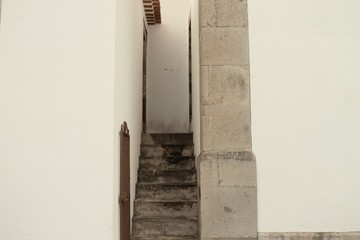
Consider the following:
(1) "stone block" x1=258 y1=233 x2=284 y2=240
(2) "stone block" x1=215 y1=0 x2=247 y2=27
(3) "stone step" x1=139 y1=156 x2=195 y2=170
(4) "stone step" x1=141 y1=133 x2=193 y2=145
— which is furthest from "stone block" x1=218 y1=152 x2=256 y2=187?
(4) "stone step" x1=141 y1=133 x2=193 y2=145

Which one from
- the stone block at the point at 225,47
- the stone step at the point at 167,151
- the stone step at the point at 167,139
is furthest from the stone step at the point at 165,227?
the stone block at the point at 225,47

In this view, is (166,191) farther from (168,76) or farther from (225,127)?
(168,76)

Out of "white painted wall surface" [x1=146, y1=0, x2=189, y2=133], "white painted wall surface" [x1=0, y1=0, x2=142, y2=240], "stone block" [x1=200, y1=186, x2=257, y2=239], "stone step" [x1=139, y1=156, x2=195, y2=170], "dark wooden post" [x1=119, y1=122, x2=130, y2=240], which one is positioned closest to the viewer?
"white painted wall surface" [x1=0, y1=0, x2=142, y2=240]

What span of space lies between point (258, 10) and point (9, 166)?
9.50 feet

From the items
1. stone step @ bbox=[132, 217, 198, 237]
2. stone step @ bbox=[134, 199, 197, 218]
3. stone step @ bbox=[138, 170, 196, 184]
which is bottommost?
stone step @ bbox=[132, 217, 198, 237]

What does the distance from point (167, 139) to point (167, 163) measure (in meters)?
0.57

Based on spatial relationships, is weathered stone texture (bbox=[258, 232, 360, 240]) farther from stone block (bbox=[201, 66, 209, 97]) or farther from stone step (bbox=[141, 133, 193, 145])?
stone step (bbox=[141, 133, 193, 145])

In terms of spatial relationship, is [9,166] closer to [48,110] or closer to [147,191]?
[48,110]

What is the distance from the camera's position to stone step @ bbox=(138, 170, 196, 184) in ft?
18.3

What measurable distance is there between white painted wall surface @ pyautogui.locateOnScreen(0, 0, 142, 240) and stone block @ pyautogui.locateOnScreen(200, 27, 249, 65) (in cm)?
107

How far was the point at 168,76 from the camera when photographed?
7.98 meters

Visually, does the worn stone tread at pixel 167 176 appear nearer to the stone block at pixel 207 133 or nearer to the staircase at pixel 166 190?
the staircase at pixel 166 190

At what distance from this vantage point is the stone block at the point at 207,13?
13.9 feet

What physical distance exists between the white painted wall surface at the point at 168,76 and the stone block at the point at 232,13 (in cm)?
366
